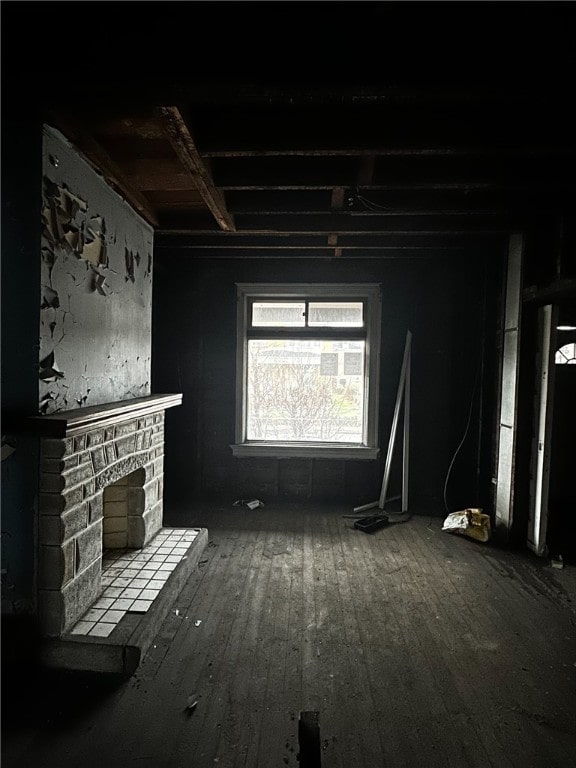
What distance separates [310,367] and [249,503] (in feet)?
5.14

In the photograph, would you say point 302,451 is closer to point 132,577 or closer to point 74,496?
point 132,577

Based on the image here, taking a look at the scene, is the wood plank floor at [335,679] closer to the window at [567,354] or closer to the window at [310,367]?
the window at [310,367]

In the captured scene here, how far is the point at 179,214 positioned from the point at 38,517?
2551mm

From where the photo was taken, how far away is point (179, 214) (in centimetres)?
364

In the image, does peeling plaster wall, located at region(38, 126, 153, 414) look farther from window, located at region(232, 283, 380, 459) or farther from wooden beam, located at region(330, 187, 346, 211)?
window, located at region(232, 283, 380, 459)

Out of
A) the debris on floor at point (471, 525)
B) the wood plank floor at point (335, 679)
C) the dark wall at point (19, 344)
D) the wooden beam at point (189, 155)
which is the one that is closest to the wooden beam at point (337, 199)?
the wooden beam at point (189, 155)

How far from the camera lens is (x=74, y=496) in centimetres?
220

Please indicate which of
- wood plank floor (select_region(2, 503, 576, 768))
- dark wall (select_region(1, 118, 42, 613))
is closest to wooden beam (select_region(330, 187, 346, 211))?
dark wall (select_region(1, 118, 42, 613))

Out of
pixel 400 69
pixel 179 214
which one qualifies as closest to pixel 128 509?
pixel 179 214

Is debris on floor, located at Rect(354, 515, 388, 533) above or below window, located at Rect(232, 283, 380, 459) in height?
below

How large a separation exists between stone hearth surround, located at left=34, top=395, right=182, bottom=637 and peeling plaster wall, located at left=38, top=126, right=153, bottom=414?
0.58 feet

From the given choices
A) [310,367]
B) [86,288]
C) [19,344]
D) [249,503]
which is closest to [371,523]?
[249,503]

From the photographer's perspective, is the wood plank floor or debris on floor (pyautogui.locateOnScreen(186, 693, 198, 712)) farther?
debris on floor (pyautogui.locateOnScreen(186, 693, 198, 712))

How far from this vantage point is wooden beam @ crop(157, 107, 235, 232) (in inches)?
78.9
